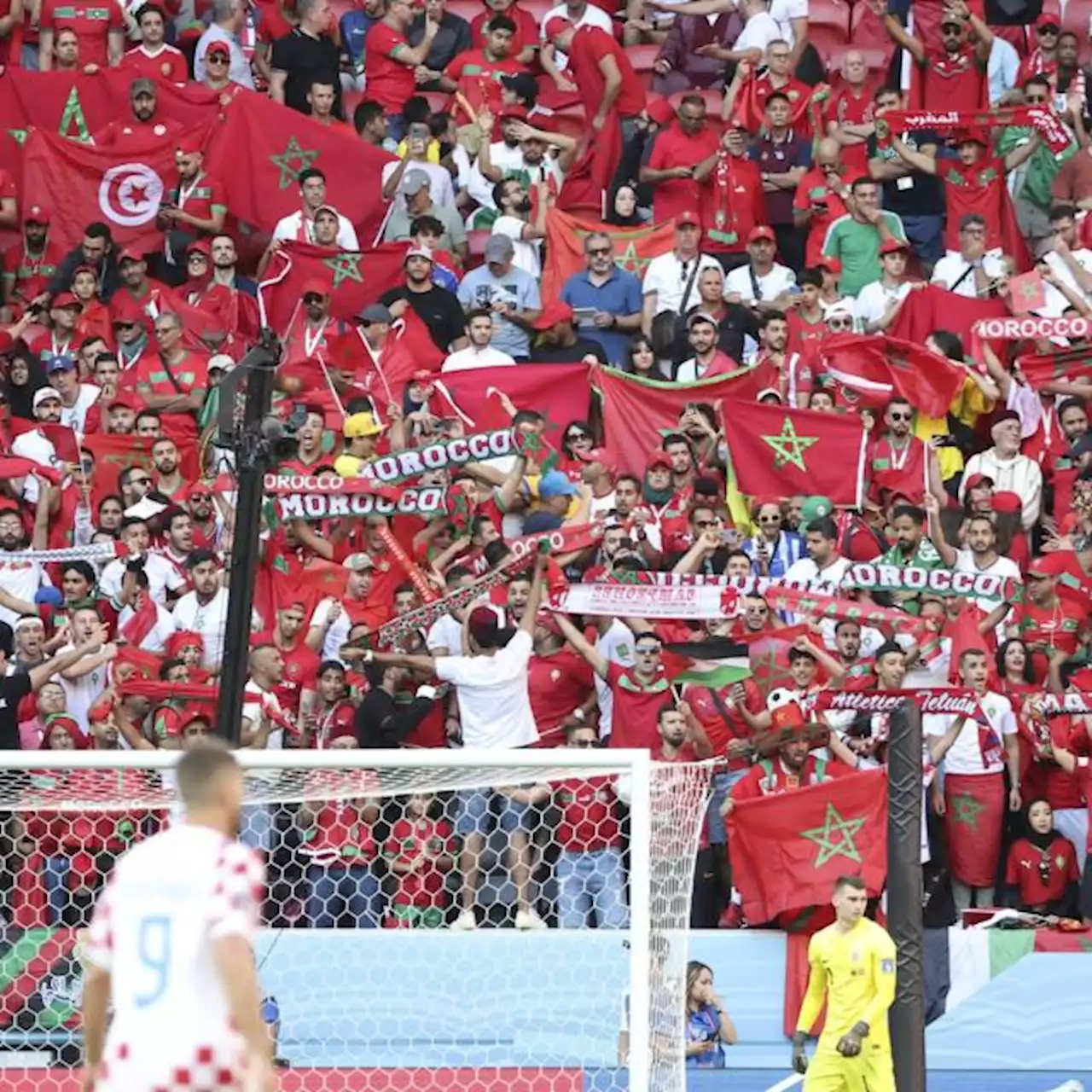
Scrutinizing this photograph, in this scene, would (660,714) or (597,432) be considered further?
(597,432)

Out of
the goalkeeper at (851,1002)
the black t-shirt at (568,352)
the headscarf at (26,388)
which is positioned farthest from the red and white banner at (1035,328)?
the headscarf at (26,388)

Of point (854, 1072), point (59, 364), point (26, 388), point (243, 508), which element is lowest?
point (854, 1072)

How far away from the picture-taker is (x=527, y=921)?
13758 mm

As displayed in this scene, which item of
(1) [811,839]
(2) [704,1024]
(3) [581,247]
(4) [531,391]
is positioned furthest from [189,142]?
(2) [704,1024]

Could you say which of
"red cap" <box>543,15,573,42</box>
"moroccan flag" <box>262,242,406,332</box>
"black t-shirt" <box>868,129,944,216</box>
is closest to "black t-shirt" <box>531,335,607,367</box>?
"moroccan flag" <box>262,242,406,332</box>

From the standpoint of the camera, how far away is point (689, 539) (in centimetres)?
1692

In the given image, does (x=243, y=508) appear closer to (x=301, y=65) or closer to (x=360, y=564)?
(x=360, y=564)

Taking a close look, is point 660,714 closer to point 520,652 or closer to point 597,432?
point 520,652

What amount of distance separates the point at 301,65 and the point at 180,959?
14.5 meters

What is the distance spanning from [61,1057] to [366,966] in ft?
5.44

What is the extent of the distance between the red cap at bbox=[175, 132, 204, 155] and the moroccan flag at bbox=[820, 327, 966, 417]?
504 cm

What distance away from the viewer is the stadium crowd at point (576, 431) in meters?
15.7

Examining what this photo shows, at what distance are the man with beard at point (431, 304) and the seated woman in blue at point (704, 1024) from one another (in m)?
5.43

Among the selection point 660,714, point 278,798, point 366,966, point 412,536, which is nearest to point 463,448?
point 412,536
